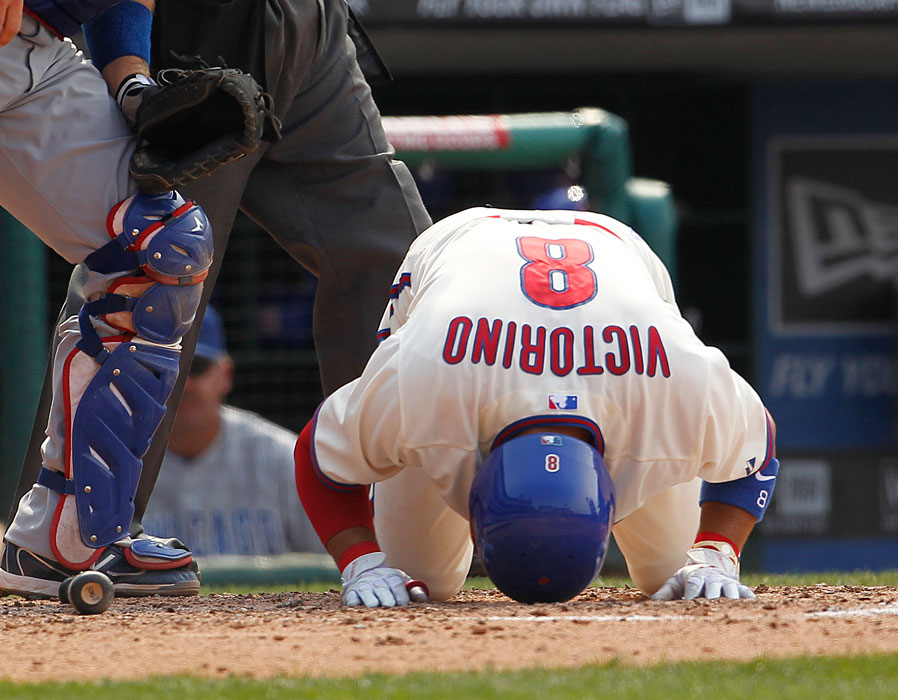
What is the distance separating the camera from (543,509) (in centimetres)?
237

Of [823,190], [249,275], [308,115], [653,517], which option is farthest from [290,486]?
[823,190]

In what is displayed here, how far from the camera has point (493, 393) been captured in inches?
97.7

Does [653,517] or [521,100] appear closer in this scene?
[653,517]

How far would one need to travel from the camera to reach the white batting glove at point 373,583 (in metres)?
2.60

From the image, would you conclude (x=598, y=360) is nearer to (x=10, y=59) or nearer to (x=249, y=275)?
(x=10, y=59)

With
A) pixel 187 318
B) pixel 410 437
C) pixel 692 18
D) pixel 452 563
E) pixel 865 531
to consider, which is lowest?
pixel 865 531

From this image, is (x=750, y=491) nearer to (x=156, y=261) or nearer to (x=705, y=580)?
(x=705, y=580)

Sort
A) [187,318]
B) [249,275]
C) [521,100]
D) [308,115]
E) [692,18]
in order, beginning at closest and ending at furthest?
[187,318]
[308,115]
[692,18]
[249,275]
[521,100]

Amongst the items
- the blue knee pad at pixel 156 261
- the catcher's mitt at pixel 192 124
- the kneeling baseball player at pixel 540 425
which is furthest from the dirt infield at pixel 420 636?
the catcher's mitt at pixel 192 124

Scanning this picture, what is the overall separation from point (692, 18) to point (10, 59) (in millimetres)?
4410

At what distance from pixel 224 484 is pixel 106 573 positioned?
2944 mm

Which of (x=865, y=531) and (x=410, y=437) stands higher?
(x=410, y=437)

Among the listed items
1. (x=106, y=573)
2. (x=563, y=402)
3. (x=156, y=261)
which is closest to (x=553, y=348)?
(x=563, y=402)

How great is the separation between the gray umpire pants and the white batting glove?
80 centimetres
